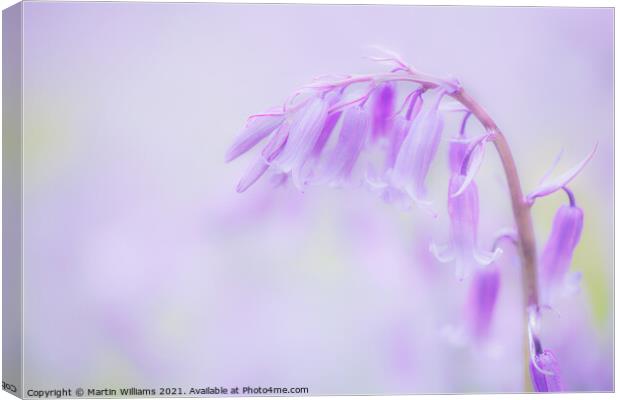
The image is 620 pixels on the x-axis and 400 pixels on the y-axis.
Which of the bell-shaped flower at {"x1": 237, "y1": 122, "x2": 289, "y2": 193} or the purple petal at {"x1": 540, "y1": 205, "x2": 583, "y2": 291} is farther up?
the bell-shaped flower at {"x1": 237, "y1": 122, "x2": 289, "y2": 193}

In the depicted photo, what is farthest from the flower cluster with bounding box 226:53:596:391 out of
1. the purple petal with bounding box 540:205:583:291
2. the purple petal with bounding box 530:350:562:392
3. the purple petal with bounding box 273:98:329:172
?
the purple petal with bounding box 530:350:562:392

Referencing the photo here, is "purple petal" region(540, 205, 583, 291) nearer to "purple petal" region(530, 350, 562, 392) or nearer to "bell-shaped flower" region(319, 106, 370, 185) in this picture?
"purple petal" region(530, 350, 562, 392)

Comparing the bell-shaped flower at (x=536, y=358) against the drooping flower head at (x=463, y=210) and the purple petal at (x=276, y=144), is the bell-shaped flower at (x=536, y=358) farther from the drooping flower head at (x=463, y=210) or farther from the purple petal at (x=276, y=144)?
the purple petal at (x=276, y=144)

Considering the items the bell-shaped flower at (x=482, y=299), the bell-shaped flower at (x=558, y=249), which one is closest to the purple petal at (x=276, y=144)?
the bell-shaped flower at (x=482, y=299)

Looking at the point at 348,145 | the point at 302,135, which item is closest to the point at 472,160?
the point at 348,145

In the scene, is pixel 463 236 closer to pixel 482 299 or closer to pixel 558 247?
pixel 482 299

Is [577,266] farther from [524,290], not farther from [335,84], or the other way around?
[335,84]

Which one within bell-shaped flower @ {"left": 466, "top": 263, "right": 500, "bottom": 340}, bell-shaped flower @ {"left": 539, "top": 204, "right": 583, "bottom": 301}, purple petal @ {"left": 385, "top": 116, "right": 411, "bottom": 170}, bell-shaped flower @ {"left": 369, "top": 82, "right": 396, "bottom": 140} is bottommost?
bell-shaped flower @ {"left": 466, "top": 263, "right": 500, "bottom": 340}
